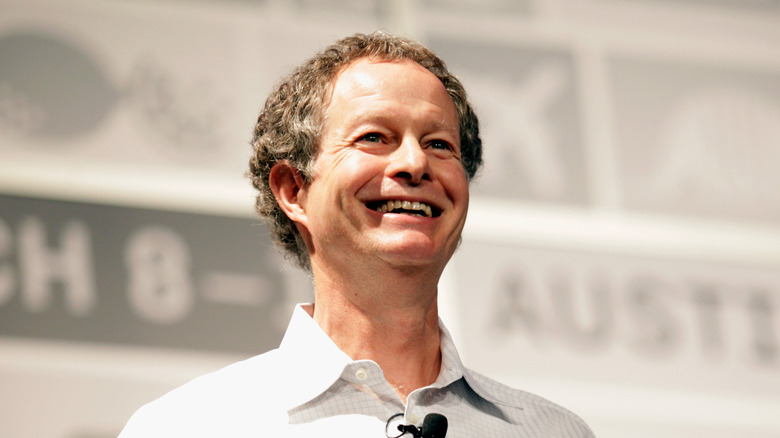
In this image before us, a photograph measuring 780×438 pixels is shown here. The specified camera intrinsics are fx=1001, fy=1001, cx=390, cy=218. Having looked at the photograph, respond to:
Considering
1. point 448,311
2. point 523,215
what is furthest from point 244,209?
point 523,215

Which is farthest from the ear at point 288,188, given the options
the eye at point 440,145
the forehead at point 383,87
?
the eye at point 440,145

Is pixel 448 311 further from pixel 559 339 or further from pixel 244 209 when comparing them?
pixel 244 209

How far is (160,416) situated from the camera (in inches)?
63.8

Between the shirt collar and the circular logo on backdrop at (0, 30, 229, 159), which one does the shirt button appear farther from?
the circular logo on backdrop at (0, 30, 229, 159)

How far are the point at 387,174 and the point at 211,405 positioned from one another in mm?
476

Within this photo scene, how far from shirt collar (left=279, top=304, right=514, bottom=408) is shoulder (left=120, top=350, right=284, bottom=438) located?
0.04 meters

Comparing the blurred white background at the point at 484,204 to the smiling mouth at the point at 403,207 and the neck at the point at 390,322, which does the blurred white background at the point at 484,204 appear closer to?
the neck at the point at 390,322

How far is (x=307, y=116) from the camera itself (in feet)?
6.10

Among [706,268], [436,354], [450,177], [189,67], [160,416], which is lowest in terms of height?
[160,416]

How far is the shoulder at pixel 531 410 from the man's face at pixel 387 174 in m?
0.27

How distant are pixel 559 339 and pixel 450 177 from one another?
154cm

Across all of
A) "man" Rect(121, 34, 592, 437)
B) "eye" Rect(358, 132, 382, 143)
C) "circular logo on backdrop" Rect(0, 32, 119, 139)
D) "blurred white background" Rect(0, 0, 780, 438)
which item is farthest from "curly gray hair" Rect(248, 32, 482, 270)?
"circular logo on backdrop" Rect(0, 32, 119, 139)

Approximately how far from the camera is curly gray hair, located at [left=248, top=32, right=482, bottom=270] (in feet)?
6.05

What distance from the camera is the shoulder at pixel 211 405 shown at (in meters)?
1.60
